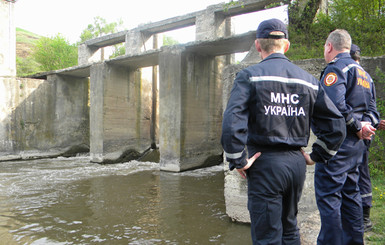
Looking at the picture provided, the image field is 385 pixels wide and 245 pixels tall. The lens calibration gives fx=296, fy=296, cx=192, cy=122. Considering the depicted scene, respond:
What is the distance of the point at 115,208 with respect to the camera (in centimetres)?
588

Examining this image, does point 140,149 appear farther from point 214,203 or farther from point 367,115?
point 367,115

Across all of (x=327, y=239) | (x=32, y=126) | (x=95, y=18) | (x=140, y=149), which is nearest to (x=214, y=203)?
(x=327, y=239)

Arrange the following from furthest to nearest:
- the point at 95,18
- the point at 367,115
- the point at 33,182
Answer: the point at 95,18
the point at 33,182
the point at 367,115

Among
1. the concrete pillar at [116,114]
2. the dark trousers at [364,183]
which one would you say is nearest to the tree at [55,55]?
the concrete pillar at [116,114]

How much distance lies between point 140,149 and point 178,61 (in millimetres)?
5453

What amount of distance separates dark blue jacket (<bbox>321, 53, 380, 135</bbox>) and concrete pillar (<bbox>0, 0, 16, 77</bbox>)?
583 inches

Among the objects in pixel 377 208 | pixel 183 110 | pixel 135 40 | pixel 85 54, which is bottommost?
pixel 377 208

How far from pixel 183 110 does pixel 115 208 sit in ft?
15.9

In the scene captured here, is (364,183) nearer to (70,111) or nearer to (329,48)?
(329,48)

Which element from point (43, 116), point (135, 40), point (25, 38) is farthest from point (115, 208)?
point (25, 38)

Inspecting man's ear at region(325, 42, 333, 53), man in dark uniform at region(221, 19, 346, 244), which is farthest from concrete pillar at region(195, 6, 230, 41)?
man in dark uniform at region(221, 19, 346, 244)

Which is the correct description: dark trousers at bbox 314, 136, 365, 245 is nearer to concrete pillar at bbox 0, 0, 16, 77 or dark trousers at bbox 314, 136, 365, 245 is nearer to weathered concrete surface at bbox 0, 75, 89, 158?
weathered concrete surface at bbox 0, 75, 89, 158

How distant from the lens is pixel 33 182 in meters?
8.56

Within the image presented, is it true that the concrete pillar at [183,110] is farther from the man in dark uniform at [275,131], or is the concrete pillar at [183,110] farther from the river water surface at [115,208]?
the man in dark uniform at [275,131]
